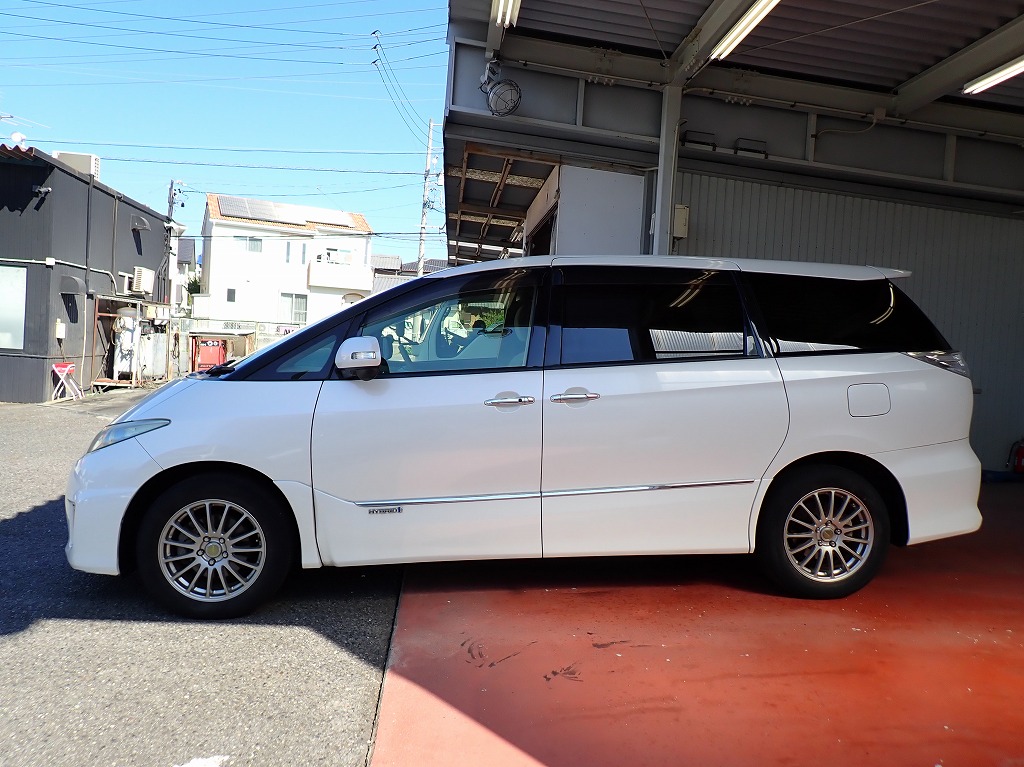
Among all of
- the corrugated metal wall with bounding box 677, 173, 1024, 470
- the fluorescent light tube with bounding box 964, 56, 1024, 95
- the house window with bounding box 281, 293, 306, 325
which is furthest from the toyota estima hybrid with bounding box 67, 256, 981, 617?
the house window with bounding box 281, 293, 306, 325

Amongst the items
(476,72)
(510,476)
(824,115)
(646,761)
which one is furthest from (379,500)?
(824,115)

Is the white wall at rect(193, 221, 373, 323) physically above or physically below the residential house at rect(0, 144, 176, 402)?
above

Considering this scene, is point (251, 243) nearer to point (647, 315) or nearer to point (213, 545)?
point (213, 545)

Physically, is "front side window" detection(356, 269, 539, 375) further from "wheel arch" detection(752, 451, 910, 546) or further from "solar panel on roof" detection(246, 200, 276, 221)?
"solar panel on roof" detection(246, 200, 276, 221)

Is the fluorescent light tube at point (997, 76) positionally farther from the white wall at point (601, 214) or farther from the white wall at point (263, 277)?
the white wall at point (263, 277)

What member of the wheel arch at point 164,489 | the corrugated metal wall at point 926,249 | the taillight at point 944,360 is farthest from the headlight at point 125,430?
the corrugated metal wall at point 926,249

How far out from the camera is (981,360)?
8.59m

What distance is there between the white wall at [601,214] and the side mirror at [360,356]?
14.9 feet

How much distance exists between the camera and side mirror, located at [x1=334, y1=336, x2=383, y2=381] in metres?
4.14

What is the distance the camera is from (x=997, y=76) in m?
6.54

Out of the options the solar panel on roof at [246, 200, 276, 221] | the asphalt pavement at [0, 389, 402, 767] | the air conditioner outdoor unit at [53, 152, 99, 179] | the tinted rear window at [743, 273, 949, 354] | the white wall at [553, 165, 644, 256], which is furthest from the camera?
the solar panel on roof at [246, 200, 276, 221]

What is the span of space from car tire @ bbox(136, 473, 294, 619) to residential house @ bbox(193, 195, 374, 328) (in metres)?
42.9

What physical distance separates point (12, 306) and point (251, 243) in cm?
3352

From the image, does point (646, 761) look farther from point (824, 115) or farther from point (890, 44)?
point (824, 115)
